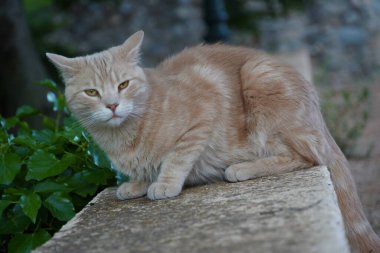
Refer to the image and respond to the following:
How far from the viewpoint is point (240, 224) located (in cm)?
237

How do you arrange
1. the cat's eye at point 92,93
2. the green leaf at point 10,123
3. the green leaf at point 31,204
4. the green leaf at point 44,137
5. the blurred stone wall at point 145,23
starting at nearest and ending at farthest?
the green leaf at point 31,204 → the cat's eye at point 92,93 → the green leaf at point 44,137 → the green leaf at point 10,123 → the blurred stone wall at point 145,23

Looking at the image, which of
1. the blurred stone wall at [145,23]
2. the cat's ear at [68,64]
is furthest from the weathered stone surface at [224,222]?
the blurred stone wall at [145,23]

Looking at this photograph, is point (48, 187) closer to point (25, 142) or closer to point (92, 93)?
point (25, 142)

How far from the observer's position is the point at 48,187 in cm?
332

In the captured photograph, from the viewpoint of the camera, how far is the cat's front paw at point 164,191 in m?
3.12

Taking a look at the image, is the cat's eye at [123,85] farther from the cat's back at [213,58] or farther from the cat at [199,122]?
the cat's back at [213,58]

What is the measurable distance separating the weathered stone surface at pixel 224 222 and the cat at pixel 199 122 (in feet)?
0.50

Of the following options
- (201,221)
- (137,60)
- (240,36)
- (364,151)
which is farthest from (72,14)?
(201,221)

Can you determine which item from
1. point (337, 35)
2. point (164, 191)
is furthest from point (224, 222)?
point (337, 35)

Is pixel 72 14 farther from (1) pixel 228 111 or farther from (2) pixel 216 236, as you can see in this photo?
(2) pixel 216 236

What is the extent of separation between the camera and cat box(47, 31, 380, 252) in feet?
10.5

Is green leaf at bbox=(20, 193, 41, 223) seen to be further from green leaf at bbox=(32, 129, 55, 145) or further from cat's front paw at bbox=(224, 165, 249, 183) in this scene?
cat's front paw at bbox=(224, 165, 249, 183)

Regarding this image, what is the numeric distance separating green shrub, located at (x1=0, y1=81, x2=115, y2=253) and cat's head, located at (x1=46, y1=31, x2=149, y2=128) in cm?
34

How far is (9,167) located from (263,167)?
1321 mm
